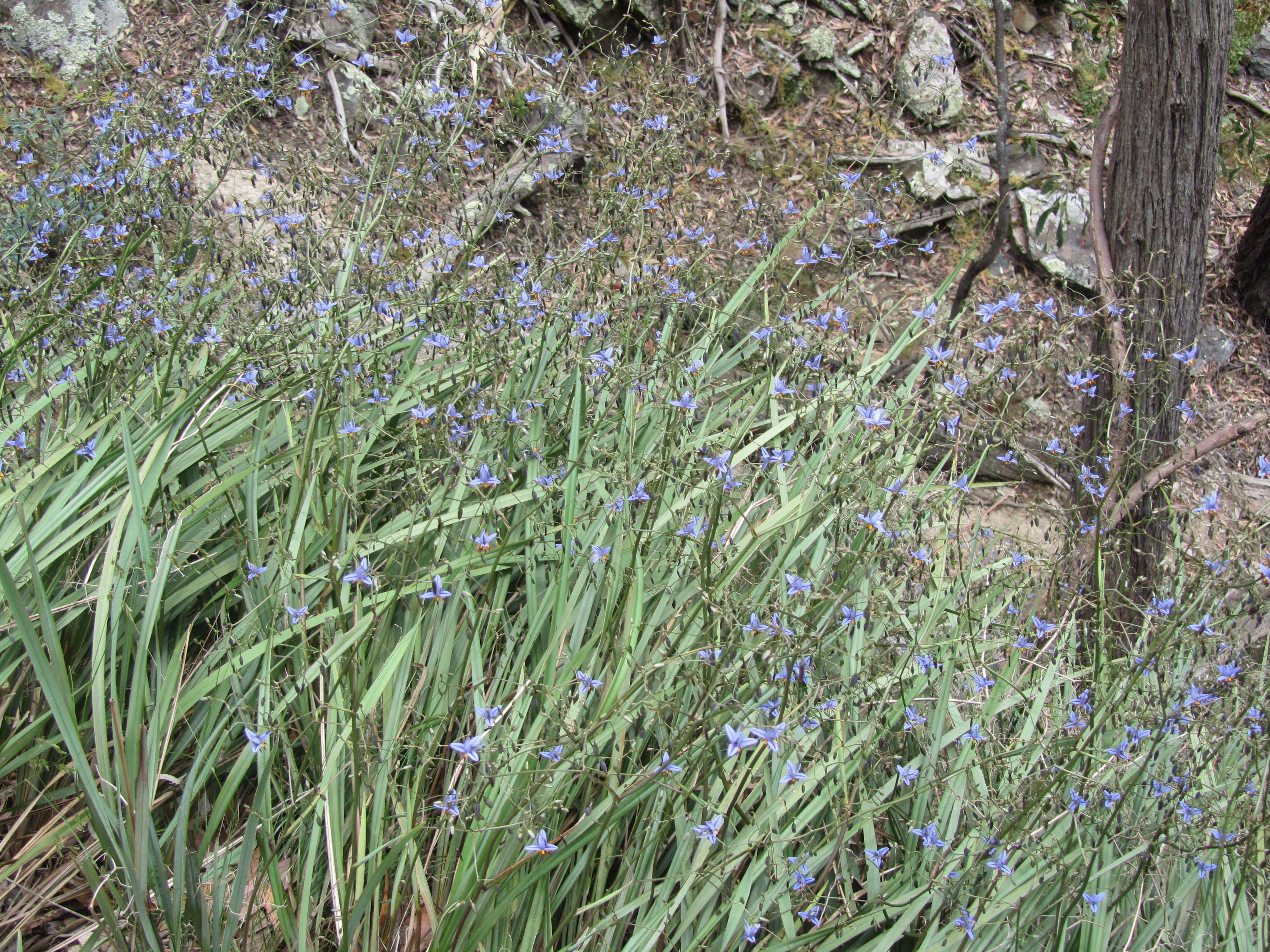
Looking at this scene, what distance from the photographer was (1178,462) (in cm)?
287

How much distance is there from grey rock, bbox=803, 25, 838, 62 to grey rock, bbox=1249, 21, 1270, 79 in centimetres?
325

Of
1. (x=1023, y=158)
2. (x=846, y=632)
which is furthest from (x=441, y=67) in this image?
(x=1023, y=158)

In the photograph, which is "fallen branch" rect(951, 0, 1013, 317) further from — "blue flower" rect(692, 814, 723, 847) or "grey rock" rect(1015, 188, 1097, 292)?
"blue flower" rect(692, 814, 723, 847)

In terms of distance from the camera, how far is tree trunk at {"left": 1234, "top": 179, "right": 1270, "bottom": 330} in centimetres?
564

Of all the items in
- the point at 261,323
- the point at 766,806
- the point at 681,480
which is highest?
the point at 261,323

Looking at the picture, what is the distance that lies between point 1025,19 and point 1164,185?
3.68m

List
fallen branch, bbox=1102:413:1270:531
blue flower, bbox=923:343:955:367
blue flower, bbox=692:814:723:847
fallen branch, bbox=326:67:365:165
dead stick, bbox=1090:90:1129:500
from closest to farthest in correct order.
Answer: blue flower, bbox=692:814:723:847 → blue flower, bbox=923:343:955:367 → fallen branch, bbox=1102:413:1270:531 → dead stick, bbox=1090:90:1129:500 → fallen branch, bbox=326:67:365:165

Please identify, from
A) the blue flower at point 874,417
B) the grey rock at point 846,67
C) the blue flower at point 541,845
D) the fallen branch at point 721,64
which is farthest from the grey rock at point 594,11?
the blue flower at point 541,845

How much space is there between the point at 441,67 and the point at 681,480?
1.74 metres

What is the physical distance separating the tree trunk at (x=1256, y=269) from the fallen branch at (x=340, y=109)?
5196 mm

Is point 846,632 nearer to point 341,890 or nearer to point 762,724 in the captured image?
point 762,724

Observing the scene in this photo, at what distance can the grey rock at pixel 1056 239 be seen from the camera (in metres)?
5.41

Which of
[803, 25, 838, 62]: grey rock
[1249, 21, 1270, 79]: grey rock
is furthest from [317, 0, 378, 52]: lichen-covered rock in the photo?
[1249, 21, 1270, 79]: grey rock

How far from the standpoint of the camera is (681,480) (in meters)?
1.99
